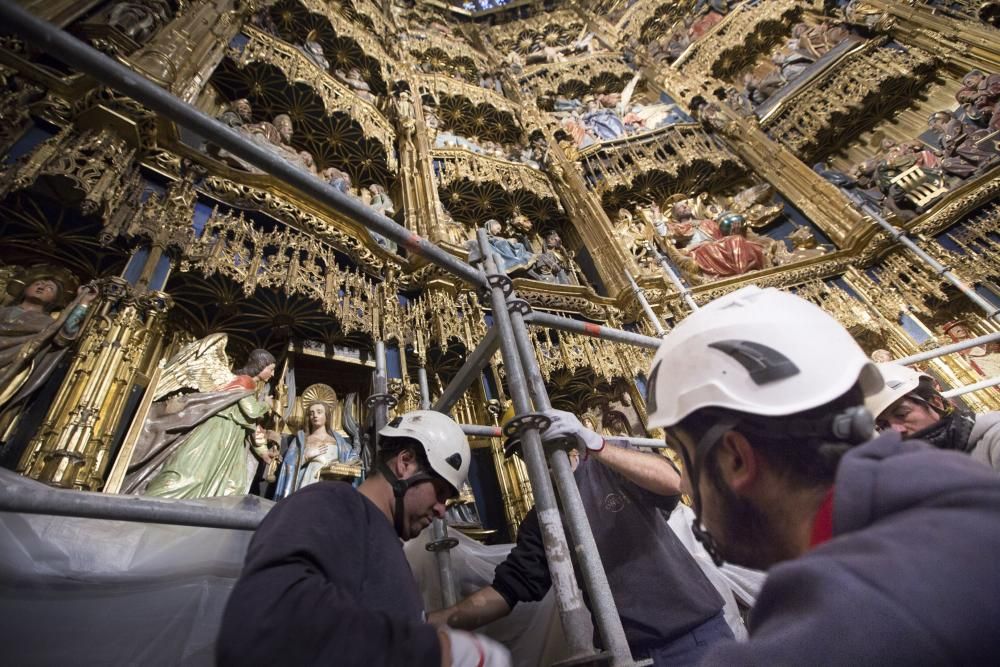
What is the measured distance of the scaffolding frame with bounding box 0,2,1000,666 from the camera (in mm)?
1171

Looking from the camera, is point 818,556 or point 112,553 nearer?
point 818,556

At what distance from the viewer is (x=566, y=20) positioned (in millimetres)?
16656

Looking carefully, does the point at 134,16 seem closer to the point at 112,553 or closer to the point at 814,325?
the point at 112,553

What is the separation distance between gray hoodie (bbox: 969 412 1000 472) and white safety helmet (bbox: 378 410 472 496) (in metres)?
2.17

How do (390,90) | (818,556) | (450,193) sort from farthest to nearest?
(390,90), (450,193), (818,556)

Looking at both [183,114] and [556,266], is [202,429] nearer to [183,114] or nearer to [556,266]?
[183,114]

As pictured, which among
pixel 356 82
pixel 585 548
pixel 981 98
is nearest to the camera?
pixel 585 548

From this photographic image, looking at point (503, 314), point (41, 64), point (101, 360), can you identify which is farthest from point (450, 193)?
point (503, 314)

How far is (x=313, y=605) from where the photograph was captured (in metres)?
0.91

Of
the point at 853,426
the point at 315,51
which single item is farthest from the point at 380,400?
the point at 315,51

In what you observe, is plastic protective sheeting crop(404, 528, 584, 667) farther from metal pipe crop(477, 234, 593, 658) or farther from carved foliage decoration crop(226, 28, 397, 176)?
carved foliage decoration crop(226, 28, 397, 176)

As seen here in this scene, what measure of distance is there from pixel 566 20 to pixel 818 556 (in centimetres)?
2046

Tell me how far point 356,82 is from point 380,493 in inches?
379

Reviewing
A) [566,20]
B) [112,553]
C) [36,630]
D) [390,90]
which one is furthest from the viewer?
[566,20]
